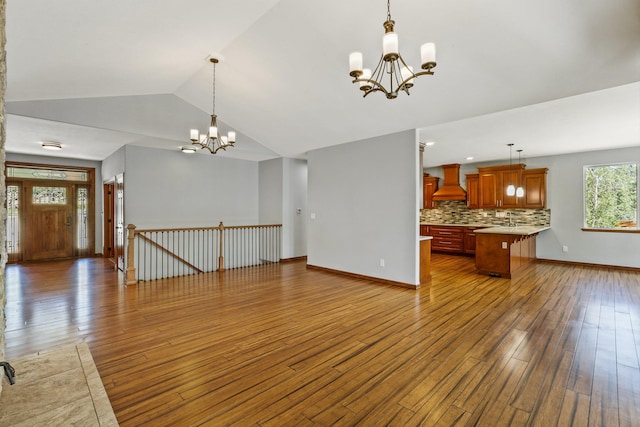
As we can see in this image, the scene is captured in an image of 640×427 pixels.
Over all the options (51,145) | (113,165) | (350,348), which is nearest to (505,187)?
(350,348)

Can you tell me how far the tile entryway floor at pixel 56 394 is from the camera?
190 centimetres

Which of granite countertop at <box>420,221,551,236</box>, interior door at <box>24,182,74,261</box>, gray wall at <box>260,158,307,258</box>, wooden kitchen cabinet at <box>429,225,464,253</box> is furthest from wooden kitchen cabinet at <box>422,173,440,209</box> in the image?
interior door at <box>24,182,74,261</box>

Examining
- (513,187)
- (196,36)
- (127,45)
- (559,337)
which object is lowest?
(559,337)

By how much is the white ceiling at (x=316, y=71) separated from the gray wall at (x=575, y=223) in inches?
27.4

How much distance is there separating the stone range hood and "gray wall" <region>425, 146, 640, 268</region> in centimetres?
173

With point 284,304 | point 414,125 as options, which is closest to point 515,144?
point 414,125

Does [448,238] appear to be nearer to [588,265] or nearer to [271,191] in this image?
[588,265]

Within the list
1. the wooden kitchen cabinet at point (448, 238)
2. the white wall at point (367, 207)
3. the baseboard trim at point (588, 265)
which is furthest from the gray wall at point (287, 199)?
the baseboard trim at point (588, 265)

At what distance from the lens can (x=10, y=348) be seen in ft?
9.57

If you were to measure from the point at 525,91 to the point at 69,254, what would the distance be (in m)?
10.9

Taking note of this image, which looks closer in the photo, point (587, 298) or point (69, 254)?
point (587, 298)

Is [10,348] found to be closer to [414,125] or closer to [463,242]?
[414,125]

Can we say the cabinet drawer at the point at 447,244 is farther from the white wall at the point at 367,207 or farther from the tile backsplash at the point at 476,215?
the white wall at the point at 367,207

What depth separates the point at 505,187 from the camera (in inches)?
315
